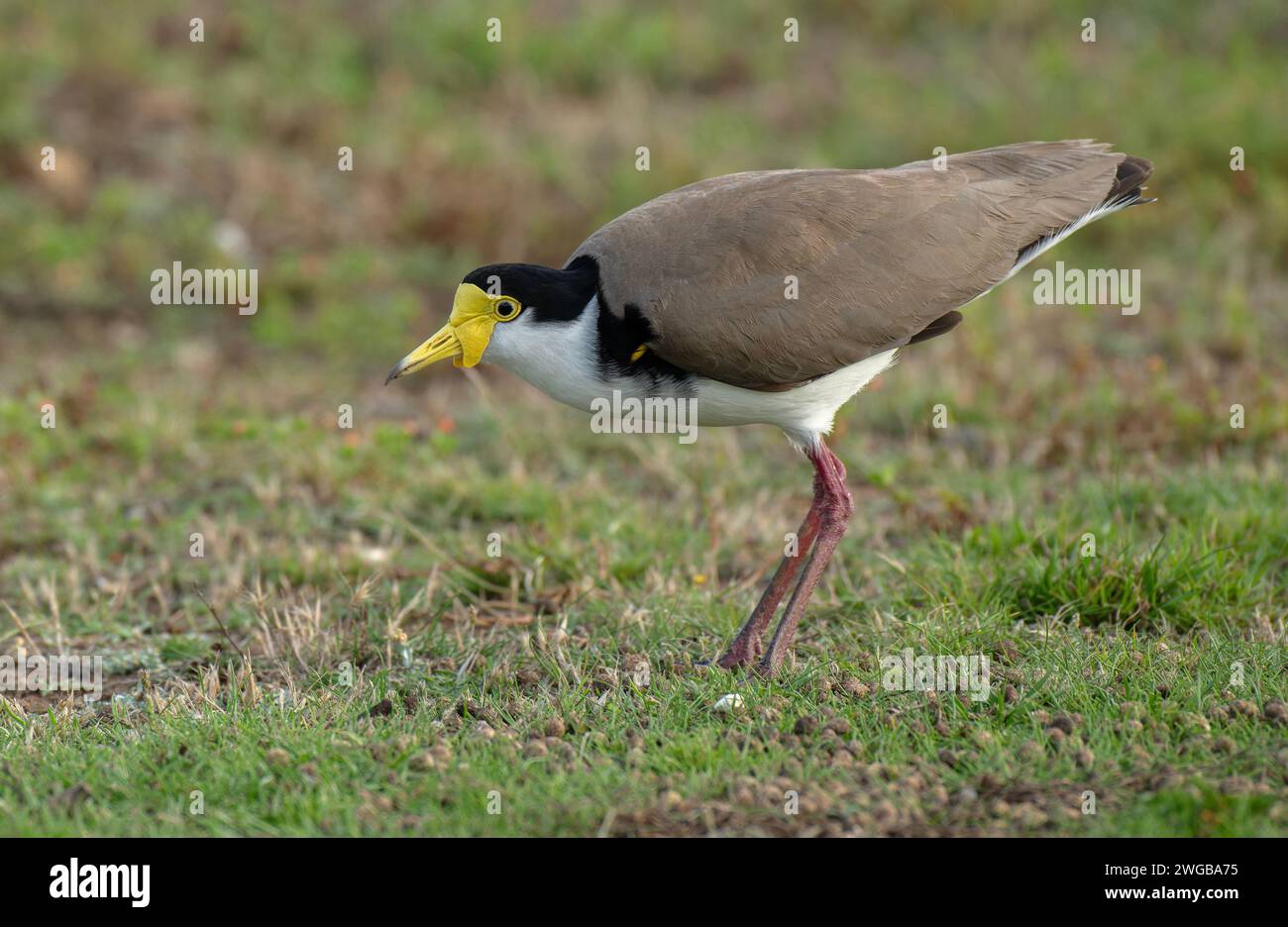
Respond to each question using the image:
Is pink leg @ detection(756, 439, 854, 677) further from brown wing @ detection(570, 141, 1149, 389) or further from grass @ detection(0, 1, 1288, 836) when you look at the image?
brown wing @ detection(570, 141, 1149, 389)

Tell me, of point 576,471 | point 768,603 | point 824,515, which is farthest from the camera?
point 576,471

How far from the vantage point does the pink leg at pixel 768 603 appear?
5.17 meters

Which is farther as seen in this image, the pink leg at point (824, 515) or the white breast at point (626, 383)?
the pink leg at point (824, 515)

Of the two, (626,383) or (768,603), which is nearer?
(626,383)

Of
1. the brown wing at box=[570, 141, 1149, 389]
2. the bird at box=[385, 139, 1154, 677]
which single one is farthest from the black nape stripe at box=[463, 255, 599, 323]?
the brown wing at box=[570, 141, 1149, 389]

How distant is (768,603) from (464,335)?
1.42 meters

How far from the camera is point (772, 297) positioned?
508 centimetres

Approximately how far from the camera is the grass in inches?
167

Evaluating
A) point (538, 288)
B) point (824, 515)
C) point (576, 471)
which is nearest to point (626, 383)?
point (538, 288)

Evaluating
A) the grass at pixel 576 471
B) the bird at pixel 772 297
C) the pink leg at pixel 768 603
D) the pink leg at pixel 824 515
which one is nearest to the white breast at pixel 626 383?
the bird at pixel 772 297

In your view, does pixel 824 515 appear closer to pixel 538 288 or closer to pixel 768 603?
pixel 768 603

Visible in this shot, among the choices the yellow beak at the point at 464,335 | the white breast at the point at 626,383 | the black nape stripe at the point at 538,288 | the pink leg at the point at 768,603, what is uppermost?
the black nape stripe at the point at 538,288

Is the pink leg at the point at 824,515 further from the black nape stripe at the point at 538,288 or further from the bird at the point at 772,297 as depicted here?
the black nape stripe at the point at 538,288
